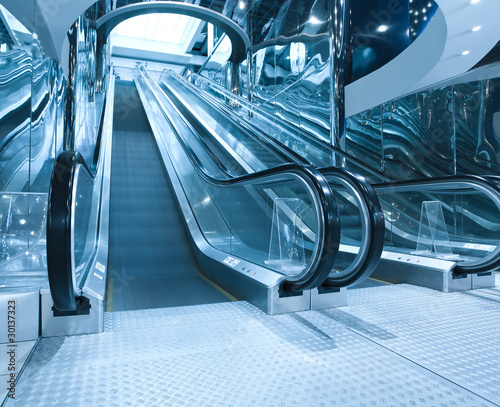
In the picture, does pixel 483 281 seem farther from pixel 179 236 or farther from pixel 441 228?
pixel 179 236

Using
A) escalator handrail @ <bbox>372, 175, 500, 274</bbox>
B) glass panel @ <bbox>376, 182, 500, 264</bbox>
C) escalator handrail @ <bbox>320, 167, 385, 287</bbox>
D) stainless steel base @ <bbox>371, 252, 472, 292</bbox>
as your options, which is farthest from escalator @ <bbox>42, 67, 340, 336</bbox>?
glass panel @ <bbox>376, 182, 500, 264</bbox>

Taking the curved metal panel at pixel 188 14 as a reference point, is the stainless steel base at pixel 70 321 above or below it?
below

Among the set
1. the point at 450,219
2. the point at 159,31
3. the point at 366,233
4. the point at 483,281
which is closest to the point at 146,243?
the point at 366,233

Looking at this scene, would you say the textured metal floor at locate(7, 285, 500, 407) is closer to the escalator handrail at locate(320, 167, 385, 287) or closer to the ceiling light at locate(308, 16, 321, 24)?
the escalator handrail at locate(320, 167, 385, 287)

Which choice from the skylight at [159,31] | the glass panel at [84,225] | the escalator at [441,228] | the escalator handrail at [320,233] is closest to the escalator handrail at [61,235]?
the glass panel at [84,225]

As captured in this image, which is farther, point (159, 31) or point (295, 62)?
point (159, 31)

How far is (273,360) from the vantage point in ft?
7.36

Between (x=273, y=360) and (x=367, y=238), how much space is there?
1236mm

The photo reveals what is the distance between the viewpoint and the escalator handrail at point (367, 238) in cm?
285

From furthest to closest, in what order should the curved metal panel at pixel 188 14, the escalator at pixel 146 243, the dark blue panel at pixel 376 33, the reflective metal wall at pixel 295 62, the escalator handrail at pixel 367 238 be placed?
the curved metal panel at pixel 188 14 → the reflective metal wall at pixel 295 62 → the dark blue panel at pixel 376 33 → the escalator at pixel 146 243 → the escalator handrail at pixel 367 238

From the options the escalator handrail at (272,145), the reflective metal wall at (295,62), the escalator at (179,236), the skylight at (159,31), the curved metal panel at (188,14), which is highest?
the skylight at (159,31)

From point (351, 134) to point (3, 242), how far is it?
7.56 m

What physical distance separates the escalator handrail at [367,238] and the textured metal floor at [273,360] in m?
0.33

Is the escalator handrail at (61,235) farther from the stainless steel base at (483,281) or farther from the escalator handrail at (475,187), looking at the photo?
the stainless steel base at (483,281)
